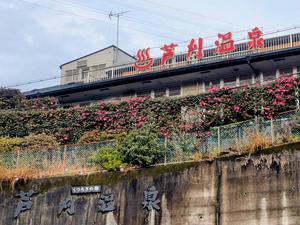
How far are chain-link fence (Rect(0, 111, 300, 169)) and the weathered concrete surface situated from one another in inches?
26.4

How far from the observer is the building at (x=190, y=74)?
87.4ft

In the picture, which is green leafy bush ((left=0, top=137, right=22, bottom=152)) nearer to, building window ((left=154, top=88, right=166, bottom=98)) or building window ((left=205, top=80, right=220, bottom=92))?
building window ((left=154, top=88, right=166, bottom=98))

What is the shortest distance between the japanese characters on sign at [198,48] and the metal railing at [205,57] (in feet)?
0.72

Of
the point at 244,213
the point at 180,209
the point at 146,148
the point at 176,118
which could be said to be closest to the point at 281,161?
the point at 244,213

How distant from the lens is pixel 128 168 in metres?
21.1

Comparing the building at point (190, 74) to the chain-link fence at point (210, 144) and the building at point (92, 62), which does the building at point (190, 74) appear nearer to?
the building at point (92, 62)

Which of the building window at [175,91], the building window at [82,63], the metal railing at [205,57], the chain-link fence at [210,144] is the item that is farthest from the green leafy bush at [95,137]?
the building window at [82,63]

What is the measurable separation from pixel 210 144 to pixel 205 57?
9.43m

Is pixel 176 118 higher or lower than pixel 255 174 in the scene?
A: higher

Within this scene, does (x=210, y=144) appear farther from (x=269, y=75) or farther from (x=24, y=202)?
(x=269, y=75)

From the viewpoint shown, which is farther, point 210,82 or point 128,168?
point 210,82

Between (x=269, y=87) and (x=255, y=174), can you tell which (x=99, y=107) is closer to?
(x=269, y=87)

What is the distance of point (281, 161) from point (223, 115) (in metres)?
5.50

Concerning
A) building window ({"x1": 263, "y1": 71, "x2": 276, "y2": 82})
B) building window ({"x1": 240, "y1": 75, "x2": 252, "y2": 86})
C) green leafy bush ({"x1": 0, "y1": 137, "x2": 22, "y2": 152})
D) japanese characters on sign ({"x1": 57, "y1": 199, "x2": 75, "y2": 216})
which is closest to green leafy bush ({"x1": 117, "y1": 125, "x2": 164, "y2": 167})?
japanese characters on sign ({"x1": 57, "y1": 199, "x2": 75, "y2": 216})
